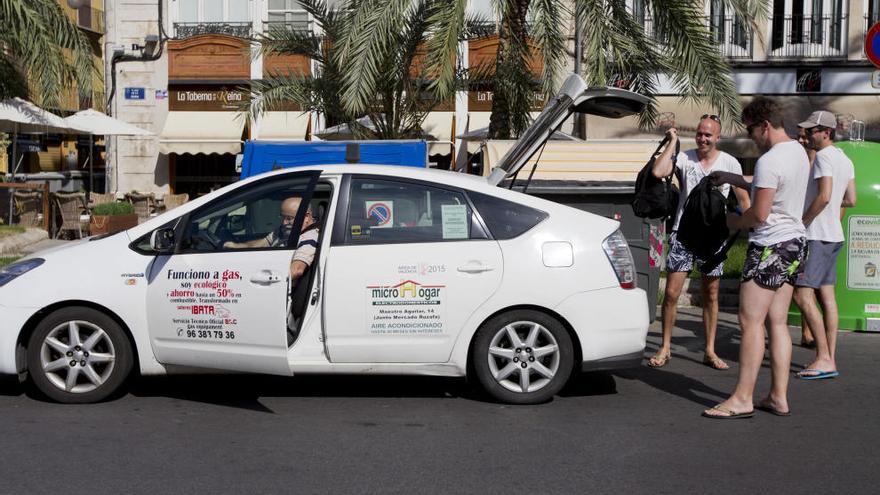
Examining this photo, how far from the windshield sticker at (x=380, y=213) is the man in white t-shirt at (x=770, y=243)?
2.12 metres

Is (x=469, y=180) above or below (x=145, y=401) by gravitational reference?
above

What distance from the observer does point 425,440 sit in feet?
18.8

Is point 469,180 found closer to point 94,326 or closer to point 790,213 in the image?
point 790,213

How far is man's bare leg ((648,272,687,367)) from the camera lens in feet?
→ 25.9

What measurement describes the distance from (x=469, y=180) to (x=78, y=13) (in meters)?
29.9

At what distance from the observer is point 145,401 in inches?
259

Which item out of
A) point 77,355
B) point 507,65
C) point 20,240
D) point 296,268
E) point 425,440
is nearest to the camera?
point 425,440

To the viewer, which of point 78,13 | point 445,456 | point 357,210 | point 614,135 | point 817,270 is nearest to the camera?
point 445,456

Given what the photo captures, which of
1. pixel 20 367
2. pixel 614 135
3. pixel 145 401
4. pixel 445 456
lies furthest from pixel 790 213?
pixel 614 135

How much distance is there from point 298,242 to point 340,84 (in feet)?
27.3

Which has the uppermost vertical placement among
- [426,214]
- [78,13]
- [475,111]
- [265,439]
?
[78,13]

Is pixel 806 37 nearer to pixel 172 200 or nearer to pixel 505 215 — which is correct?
pixel 172 200

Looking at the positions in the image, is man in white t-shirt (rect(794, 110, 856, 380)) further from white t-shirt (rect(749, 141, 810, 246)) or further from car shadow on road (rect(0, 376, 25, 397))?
car shadow on road (rect(0, 376, 25, 397))

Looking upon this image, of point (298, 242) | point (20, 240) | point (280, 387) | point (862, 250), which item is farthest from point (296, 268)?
point (20, 240)
